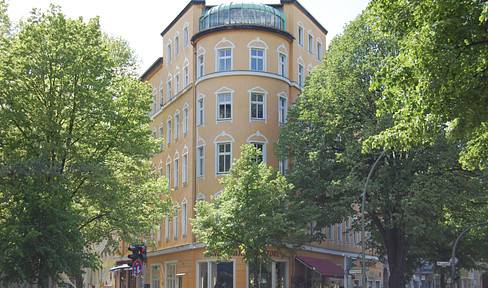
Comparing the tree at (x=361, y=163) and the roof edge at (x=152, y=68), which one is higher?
the roof edge at (x=152, y=68)

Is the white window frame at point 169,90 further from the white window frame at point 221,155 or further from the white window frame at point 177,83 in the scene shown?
the white window frame at point 221,155

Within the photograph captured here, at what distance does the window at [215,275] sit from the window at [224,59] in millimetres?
12053

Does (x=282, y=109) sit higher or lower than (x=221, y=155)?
higher

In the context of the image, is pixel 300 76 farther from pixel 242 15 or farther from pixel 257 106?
pixel 242 15

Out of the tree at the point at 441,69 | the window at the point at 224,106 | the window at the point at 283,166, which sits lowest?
the tree at the point at 441,69

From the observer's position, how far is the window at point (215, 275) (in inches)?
1448

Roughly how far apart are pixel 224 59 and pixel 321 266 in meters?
14.4

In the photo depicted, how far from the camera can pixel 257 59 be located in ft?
131

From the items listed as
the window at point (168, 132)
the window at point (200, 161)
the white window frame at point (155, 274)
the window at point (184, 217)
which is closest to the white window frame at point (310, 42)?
the window at point (168, 132)

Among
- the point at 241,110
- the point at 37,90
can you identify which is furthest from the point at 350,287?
the point at 37,90

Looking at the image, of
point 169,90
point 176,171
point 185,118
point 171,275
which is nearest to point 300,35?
point 185,118

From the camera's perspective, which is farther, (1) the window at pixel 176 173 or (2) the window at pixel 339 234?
(2) the window at pixel 339 234

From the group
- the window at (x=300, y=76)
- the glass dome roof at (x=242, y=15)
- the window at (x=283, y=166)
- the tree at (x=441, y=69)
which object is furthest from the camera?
the window at (x=300, y=76)

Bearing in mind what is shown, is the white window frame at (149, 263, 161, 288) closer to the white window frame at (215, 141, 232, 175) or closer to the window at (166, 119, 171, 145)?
the window at (166, 119, 171, 145)
